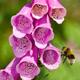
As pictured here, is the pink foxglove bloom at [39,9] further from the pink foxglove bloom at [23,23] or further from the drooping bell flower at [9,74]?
the drooping bell flower at [9,74]

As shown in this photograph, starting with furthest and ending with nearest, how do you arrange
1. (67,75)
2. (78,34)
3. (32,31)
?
(78,34)
(67,75)
(32,31)

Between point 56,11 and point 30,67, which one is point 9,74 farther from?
point 56,11

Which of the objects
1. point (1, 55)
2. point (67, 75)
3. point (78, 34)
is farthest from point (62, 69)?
point (78, 34)

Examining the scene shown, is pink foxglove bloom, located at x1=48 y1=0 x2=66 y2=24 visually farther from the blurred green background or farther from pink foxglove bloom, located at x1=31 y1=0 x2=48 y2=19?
the blurred green background

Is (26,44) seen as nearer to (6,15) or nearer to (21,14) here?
(21,14)

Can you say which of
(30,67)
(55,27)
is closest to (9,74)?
(30,67)
